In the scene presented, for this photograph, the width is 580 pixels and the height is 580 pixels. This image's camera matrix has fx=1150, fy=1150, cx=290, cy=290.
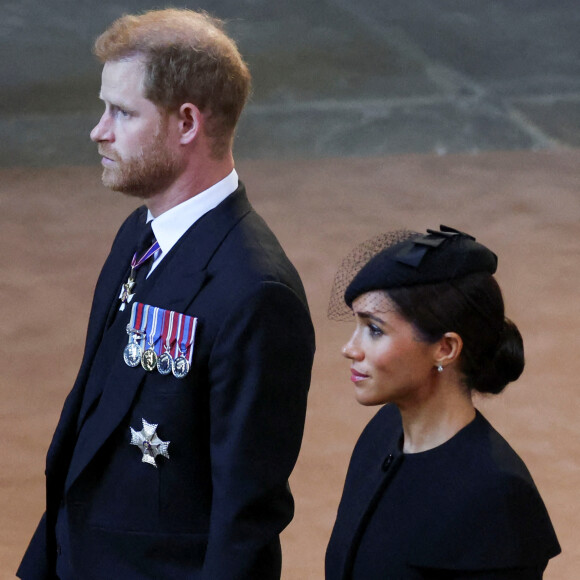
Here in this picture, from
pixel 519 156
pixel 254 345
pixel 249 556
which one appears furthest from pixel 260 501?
pixel 519 156

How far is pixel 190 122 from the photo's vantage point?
6.74ft

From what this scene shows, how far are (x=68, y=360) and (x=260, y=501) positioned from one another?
2.75m

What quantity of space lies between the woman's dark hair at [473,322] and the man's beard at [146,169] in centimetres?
50

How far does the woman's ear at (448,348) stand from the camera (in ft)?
5.79

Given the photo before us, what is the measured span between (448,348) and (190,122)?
64 cm

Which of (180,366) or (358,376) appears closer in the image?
(358,376)

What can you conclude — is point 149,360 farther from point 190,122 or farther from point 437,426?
point 437,426

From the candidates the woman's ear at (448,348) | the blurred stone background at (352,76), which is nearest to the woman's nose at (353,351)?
the woman's ear at (448,348)

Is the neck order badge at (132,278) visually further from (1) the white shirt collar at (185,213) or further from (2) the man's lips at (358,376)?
(2) the man's lips at (358,376)

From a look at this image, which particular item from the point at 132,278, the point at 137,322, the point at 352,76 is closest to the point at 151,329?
the point at 137,322

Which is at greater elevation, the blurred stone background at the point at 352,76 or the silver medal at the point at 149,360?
the silver medal at the point at 149,360

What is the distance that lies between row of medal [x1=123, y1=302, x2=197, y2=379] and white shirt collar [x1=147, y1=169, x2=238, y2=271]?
0.14 m

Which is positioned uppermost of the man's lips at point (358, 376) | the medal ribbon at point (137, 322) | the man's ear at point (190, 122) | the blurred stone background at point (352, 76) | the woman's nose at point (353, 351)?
the man's ear at point (190, 122)

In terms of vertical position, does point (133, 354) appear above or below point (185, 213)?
below
